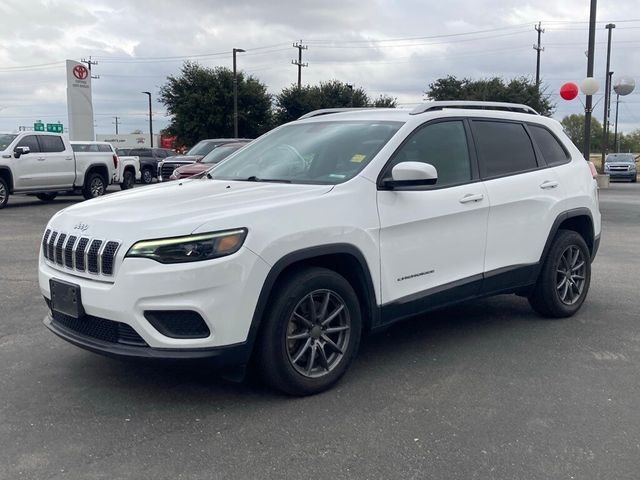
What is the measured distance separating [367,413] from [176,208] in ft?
5.19

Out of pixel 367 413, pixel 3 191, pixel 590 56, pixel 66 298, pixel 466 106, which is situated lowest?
pixel 367 413

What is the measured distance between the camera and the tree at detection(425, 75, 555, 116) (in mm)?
47250

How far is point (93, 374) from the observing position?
171 inches

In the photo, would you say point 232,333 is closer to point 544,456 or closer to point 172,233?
point 172,233

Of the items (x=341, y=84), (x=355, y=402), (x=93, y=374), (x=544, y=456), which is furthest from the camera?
(x=341, y=84)

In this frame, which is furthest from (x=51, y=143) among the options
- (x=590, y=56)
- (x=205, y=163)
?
(x=590, y=56)

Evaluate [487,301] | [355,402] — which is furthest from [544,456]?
[487,301]

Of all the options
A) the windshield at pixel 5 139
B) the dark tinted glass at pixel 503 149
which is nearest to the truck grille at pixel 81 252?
the dark tinted glass at pixel 503 149

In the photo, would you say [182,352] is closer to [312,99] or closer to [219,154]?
[219,154]

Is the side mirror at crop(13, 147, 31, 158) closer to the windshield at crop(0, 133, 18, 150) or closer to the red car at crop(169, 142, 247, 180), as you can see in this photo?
the windshield at crop(0, 133, 18, 150)

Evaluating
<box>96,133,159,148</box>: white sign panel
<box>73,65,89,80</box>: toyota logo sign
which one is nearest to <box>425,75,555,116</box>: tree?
<box>73,65,89,80</box>: toyota logo sign

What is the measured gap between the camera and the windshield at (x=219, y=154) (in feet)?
49.4

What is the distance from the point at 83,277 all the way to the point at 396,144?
216cm

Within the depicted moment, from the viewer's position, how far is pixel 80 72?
1428 inches
